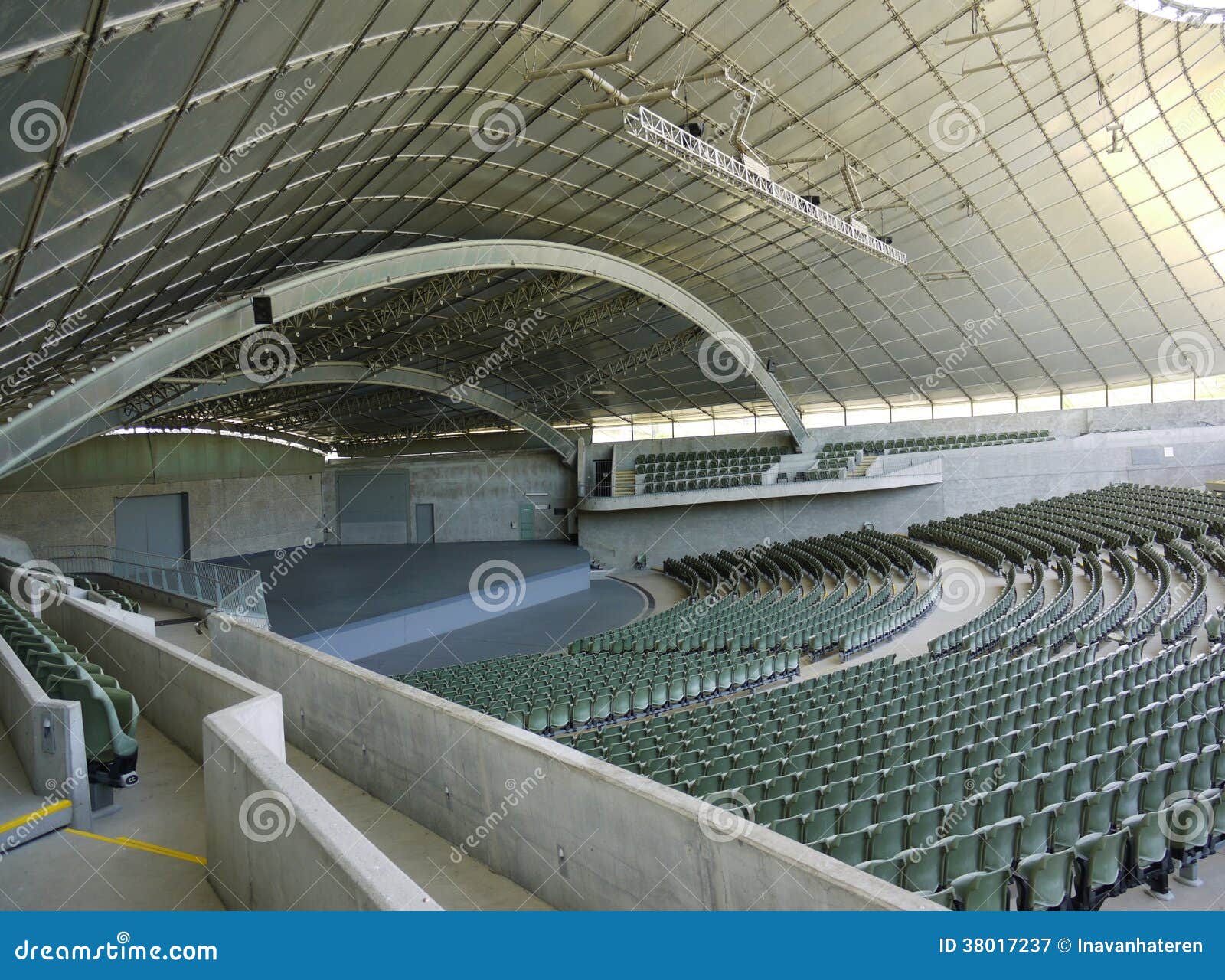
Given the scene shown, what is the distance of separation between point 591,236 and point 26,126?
2238 centimetres

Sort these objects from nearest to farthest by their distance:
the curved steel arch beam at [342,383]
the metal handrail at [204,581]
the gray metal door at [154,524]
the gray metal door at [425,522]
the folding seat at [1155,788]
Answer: the folding seat at [1155,788]
the metal handrail at [204,581]
the curved steel arch beam at [342,383]
the gray metal door at [154,524]
the gray metal door at [425,522]

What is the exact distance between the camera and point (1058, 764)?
8.34 meters

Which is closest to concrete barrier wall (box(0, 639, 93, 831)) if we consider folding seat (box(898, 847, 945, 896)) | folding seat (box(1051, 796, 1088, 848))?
folding seat (box(898, 847, 945, 896))

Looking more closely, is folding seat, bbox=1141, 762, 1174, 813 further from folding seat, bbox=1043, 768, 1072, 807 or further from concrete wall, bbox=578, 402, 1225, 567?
concrete wall, bbox=578, 402, 1225, 567

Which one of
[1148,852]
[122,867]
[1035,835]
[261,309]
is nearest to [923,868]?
[1035,835]

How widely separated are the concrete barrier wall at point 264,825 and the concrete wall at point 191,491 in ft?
104

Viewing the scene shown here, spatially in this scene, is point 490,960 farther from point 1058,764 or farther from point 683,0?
point 683,0

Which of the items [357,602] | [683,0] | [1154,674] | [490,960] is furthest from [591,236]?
[490,960]

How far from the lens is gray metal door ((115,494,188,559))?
36.6 meters

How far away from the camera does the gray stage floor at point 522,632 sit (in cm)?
2083

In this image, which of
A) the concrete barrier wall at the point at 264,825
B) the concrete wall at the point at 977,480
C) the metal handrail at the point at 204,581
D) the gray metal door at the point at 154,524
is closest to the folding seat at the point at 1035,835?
the concrete barrier wall at the point at 264,825

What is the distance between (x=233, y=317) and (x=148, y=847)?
14420mm

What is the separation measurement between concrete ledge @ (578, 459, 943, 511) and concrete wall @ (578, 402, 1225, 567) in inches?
25.4

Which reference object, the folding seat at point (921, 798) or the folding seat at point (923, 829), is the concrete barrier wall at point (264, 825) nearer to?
the folding seat at point (923, 829)
